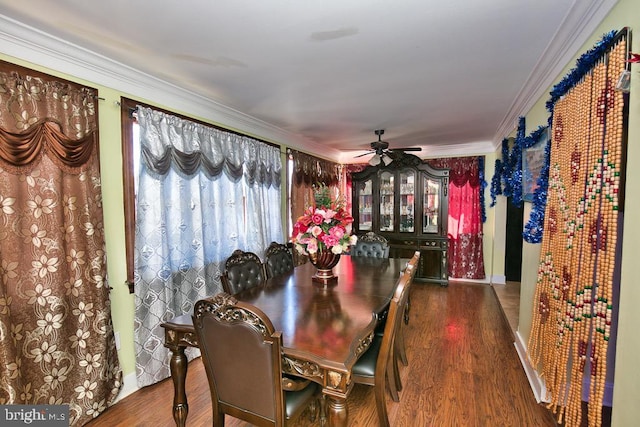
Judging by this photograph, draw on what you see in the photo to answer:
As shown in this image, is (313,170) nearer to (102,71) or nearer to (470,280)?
(102,71)

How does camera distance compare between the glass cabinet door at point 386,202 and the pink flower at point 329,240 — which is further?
the glass cabinet door at point 386,202

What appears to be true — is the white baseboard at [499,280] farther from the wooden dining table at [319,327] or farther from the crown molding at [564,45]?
the wooden dining table at [319,327]

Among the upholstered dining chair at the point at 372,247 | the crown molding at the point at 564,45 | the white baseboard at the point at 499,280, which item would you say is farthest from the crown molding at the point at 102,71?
the white baseboard at the point at 499,280

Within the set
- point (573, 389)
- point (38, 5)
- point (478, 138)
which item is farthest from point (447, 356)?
point (38, 5)

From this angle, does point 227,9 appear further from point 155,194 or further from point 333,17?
point 155,194

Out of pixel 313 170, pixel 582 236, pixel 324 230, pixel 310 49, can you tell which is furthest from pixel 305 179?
pixel 582 236

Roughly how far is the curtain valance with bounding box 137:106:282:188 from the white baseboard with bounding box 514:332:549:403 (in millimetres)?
3115

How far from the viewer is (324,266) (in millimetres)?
2486

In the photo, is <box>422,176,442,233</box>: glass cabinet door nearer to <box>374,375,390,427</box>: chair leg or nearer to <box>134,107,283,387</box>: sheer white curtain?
<box>134,107,283,387</box>: sheer white curtain

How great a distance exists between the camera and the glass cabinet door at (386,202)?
5391 millimetres

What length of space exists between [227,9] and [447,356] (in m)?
3.13

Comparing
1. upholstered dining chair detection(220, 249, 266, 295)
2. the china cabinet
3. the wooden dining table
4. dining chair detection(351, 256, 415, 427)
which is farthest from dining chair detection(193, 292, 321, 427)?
the china cabinet

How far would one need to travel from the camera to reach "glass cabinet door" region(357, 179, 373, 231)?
5.57 m

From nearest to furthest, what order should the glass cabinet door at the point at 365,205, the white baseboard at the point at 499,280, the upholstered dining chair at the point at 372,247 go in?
the upholstered dining chair at the point at 372,247 → the white baseboard at the point at 499,280 → the glass cabinet door at the point at 365,205
